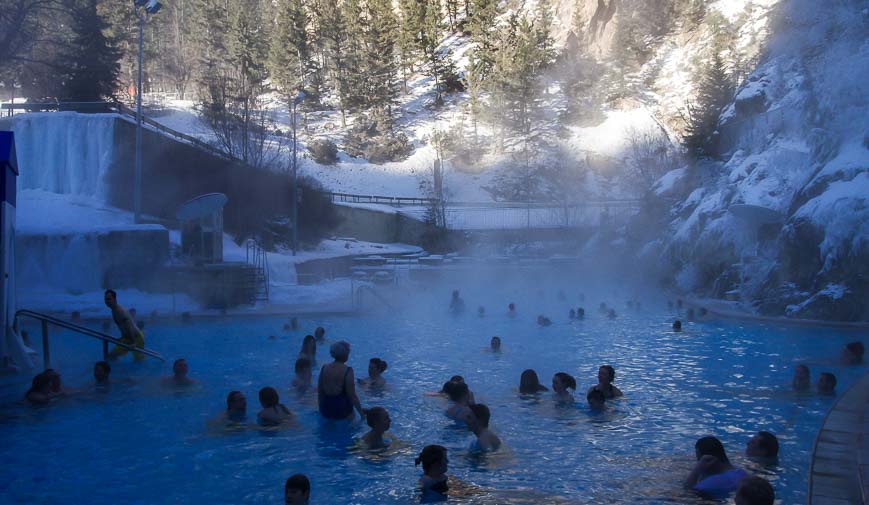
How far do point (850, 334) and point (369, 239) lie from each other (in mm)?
27590

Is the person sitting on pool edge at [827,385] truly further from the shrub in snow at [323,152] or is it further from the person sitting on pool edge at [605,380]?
the shrub in snow at [323,152]

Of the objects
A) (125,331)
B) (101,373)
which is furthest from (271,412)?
(125,331)

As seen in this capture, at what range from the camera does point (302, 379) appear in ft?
31.3

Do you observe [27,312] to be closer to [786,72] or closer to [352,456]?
[352,456]

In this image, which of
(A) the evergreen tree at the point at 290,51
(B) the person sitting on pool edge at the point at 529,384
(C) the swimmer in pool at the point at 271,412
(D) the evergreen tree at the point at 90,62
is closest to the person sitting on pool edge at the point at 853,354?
(B) the person sitting on pool edge at the point at 529,384

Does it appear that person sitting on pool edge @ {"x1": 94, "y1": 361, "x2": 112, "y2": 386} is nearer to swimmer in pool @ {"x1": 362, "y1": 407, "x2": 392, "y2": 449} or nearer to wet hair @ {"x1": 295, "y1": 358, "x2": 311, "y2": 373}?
wet hair @ {"x1": 295, "y1": 358, "x2": 311, "y2": 373}

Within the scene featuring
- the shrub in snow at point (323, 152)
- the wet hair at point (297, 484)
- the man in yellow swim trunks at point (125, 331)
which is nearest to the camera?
the wet hair at point (297, 484)

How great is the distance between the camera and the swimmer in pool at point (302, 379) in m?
9.47

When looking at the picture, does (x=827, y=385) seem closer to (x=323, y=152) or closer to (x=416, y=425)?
(x=416, y=425)

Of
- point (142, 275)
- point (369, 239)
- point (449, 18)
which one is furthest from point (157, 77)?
point (142, 275)

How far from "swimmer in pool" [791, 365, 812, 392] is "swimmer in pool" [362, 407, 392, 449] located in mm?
5777

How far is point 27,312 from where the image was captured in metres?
9.57

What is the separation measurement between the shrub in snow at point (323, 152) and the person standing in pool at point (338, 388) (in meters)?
46.2

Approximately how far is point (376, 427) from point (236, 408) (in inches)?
79.5
